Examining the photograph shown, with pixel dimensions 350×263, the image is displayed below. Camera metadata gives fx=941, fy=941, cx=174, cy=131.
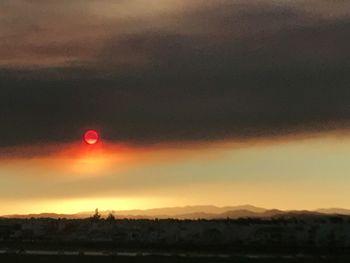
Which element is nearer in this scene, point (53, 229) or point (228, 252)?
point (228, 252)

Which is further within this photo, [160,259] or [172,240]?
[172,240]

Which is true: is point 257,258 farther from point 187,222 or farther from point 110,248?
point 187,222

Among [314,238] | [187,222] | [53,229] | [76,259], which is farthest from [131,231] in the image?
[76,259]

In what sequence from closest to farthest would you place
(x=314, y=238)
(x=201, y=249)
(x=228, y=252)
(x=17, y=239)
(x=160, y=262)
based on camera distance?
(x=160, y=262) < (x=228, y=252) < (x=201, y=249) < (x=314, y=238) < (x=17, y=239)

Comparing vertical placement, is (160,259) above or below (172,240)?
below

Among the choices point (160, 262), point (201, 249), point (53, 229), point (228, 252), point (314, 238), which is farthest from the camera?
point (53, 229)

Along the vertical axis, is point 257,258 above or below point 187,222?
below
